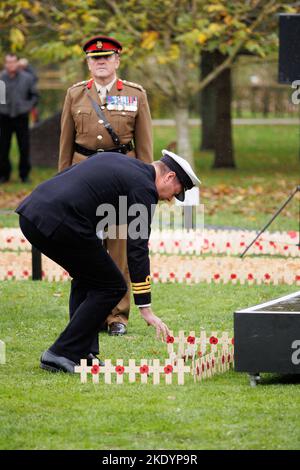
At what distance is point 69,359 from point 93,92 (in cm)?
255

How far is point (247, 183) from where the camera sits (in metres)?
22.8

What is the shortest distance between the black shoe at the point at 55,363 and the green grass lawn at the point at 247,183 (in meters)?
8.43

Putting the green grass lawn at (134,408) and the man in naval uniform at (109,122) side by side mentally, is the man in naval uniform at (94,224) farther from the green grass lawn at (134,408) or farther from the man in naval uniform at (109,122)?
the man in naval uniform at (109,122)

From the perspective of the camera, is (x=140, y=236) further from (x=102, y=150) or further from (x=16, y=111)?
(x=16, y=111)

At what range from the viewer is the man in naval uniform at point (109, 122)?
31.1 feet

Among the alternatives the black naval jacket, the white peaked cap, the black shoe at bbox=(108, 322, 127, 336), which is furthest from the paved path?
the white peaked cap

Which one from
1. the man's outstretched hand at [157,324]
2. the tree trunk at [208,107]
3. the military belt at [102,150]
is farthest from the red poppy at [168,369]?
the tree trunk at [208,107]

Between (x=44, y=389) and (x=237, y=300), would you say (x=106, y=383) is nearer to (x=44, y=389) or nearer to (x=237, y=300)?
(x=44, y=389)

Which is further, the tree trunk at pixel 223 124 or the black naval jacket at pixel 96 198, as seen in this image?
the tree trunk at pixel 223 124

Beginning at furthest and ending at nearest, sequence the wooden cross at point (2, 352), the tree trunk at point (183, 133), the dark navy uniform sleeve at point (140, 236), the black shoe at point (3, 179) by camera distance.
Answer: the black shoe at point (3, 179) → the tree trunk at point (183, 133) → the wooden cross at point (2, 352) → the dark navy uniform sleeve at point (140, 236)

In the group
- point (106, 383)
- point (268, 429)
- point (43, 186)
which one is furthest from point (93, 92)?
point (268, 429)

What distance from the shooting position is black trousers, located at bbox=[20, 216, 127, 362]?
760 cm

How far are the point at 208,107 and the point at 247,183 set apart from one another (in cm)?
738

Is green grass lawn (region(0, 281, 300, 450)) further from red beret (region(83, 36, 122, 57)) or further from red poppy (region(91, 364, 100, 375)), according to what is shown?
red beret (region(83, 36, 122, 57))
